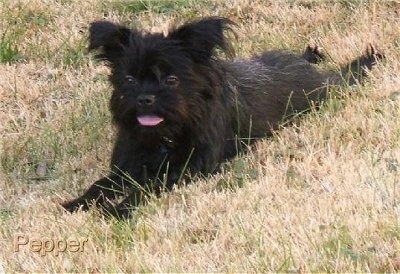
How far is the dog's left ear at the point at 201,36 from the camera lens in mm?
6469

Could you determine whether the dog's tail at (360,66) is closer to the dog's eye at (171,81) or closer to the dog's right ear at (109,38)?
the dog's eye at (171,81)

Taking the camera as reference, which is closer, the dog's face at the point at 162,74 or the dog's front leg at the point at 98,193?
the dog's face at the point at 162,74

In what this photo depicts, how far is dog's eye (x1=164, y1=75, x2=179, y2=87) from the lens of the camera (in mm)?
6332

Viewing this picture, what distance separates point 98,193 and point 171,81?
1.05 meters

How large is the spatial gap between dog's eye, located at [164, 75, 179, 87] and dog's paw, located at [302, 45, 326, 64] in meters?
2.87

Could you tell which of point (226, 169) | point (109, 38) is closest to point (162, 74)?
point (109, 38)

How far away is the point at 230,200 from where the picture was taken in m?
5.94

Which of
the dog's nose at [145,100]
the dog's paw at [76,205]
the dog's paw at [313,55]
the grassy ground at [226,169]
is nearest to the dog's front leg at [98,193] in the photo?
the dog's paw at [76,205]

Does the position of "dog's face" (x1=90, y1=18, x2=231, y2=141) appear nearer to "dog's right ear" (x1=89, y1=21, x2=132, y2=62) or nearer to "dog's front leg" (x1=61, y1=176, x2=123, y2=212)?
"dog's right ear" (x1=89, y1=21, x2=132, y2=62)

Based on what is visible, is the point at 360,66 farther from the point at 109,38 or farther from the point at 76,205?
the point at 76,205

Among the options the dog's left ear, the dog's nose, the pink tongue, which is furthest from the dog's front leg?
the dog's left ear

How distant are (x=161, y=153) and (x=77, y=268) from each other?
1.70 m

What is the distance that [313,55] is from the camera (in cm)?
902

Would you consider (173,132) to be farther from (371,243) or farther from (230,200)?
(371,243)
